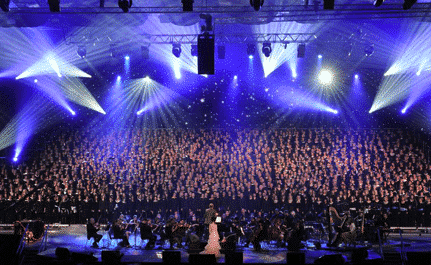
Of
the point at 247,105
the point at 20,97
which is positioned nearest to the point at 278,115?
the point at 247,105

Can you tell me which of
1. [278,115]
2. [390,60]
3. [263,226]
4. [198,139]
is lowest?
[263,226]

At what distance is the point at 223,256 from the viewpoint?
10570 millimetres

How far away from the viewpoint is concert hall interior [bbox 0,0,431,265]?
12.6 m

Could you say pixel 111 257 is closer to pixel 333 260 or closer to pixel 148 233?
pixel 148 233

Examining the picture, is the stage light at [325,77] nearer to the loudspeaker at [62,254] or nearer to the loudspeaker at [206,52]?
the loudspeaker at [206,52]

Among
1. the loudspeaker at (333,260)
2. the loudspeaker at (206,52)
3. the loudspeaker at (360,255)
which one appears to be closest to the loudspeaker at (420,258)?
the loudspeaker at (360,255)

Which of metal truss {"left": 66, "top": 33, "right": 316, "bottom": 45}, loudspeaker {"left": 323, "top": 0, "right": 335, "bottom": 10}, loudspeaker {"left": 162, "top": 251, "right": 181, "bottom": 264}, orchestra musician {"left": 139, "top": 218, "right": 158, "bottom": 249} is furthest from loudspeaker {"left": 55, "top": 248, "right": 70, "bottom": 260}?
metal truss {"left": 66, "top": 33, "right": 316, "bottom": 45}

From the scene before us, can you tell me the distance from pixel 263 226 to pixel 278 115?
8.45m

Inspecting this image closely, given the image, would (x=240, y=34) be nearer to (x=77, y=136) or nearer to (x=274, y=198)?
(x=274, y=198)

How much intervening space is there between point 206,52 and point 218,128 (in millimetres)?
7820

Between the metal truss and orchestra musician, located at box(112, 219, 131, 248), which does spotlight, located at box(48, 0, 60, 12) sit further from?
orchestra musician, located at box(112, 219, 131, 248)

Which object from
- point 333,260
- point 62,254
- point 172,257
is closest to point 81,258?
point 62,254

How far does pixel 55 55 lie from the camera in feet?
55.0

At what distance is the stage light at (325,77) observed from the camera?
61.3 feet
